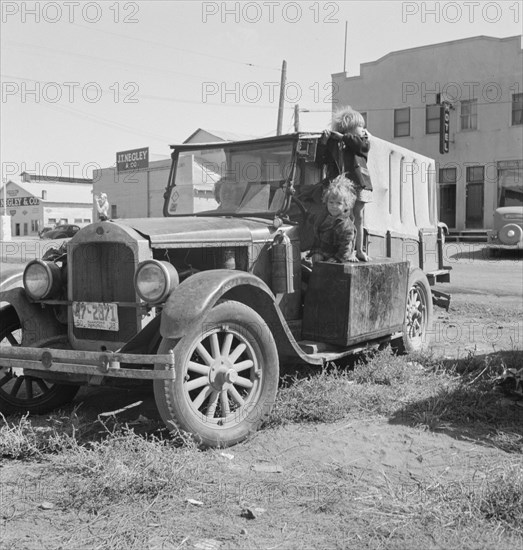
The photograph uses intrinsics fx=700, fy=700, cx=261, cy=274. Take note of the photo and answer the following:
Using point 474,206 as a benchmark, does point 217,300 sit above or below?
below

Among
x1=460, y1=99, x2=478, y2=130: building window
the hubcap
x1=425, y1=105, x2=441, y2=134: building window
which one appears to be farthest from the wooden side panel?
x1=425, y1=105, x2=441, y2=134: building window

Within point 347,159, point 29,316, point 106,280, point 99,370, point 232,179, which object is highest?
point 347,159

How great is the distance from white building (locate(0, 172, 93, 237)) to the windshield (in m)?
61.9

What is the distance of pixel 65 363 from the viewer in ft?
14.1

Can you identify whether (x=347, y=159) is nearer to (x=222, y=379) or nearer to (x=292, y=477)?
(x=222, y=379)

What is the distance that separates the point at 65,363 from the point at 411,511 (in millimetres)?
2233

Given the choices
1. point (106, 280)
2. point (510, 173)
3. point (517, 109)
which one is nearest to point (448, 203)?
point (510, 173)

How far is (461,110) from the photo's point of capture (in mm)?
29766

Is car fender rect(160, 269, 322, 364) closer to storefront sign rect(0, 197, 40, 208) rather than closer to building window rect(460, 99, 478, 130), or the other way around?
building window rect(460, 99, 478, 130)

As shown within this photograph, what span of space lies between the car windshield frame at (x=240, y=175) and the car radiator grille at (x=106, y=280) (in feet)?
4.91

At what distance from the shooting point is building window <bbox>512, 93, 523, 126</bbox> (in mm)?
28453

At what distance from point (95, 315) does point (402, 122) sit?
2802 centimetres

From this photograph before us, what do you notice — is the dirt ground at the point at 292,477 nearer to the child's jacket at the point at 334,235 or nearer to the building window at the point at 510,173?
the child's jacket at the point at 334,235

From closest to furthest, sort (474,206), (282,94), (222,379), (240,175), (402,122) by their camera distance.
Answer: (222,379), (240,175), (474,206), (282,94), (402,122)
